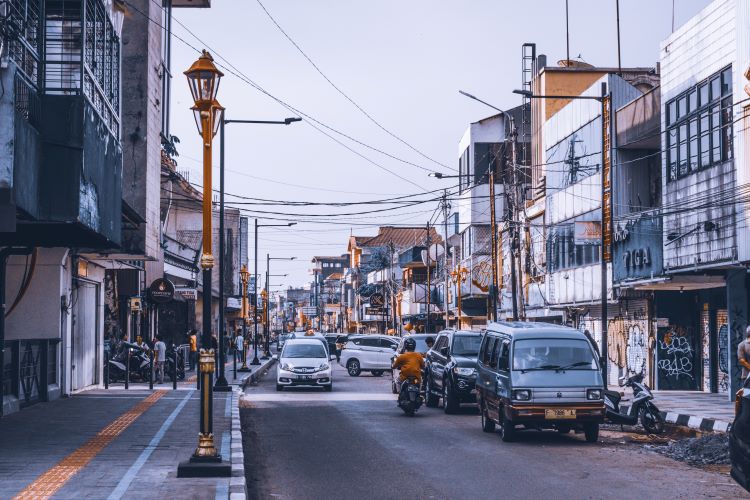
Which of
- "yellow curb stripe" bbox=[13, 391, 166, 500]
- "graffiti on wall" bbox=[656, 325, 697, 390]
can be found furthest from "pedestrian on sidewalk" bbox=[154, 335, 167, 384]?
"graffiti on wall" bbox=[656, 325, 697, 390]

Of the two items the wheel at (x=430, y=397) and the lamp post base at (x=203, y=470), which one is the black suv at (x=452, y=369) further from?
the lamp post base at (x=203, y=470)

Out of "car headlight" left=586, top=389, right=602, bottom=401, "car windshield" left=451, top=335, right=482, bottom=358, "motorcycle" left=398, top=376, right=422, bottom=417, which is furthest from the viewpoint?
"car windshield" left=451, top=335, right=482, bottom=358

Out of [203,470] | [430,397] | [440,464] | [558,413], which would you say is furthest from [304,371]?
[203,470]

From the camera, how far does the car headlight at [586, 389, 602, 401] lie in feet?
58.4

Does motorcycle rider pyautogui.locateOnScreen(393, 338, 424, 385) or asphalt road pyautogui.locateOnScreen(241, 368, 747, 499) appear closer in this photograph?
asphalt road pyautogui.locateOnScreen(241, 368, 747, 499)

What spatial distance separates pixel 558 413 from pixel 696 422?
4.38 metres

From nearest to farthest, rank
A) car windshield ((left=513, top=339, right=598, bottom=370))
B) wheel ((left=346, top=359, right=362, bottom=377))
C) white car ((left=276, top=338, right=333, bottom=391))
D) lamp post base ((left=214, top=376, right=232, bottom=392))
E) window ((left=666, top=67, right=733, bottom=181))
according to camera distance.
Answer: car windshield ((left=513, top=339, right=598, bottom=370))
window ((left=666, top=67, right=733, bottom=181))
lamp post base ((left=214, top=376, right=232, bottom=392))
white car ((left=276, top=338, right=333, bottom=391))
wheel ((left=346, top=359, right=362, bottom=377))

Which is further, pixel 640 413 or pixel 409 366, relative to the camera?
pixel 409 366

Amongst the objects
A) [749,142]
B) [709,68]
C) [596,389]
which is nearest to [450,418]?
[596,389]

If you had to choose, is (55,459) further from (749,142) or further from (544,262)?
(544,262)

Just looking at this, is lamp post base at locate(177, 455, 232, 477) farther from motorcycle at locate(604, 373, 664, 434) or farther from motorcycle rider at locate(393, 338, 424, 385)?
motorcycle rider at locate(393, 338, 424, 385)

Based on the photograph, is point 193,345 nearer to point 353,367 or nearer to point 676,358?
point 353,367

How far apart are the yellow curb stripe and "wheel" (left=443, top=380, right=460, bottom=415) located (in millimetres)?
7484

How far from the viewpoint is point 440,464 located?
1491 centimetres
